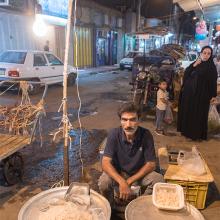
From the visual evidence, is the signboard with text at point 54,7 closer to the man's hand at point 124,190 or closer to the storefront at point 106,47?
the storefront at point 106,47

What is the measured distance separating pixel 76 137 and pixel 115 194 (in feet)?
11.0

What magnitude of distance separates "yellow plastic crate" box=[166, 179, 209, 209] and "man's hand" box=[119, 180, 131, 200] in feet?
2.66

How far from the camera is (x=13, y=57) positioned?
1095cm

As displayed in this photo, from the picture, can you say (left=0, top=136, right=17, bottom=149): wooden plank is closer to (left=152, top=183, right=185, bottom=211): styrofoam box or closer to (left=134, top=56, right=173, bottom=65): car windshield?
(left=152, top=183, right=185, bottom=211): styrofoam box

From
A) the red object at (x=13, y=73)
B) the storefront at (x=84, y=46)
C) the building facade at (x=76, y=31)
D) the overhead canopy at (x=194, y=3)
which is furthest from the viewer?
the storefront at (x=84, y=46)

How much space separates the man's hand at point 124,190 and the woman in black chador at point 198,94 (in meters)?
3.62

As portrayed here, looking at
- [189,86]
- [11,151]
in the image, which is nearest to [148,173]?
[11,151]

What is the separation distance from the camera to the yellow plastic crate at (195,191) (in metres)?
3.59

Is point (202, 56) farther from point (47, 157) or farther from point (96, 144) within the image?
point (47, 157)

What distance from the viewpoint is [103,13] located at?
23.5m

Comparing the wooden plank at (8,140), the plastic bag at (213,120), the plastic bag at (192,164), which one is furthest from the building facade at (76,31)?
the plastic bag at (192,164)

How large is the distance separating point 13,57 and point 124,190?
9425 mm

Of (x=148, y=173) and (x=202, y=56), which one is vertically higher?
(x=202, y=56)

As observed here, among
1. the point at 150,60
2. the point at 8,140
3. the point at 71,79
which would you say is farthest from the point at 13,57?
the point at 8,140
